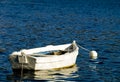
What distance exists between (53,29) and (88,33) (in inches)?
252

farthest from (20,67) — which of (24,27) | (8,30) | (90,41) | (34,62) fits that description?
(24,27)

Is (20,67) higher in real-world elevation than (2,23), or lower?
lower

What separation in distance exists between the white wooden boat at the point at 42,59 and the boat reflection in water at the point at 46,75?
0.42 metres

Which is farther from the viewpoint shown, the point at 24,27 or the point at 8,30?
the point at 24,27

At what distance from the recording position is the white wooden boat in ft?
125

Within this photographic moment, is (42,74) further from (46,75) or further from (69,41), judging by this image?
(69,41)

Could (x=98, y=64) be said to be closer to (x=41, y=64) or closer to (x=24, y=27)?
(x=41, y=64)

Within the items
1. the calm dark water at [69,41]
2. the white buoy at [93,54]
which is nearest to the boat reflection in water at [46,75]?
the calm dark water at [69,41]

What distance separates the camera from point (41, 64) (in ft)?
127

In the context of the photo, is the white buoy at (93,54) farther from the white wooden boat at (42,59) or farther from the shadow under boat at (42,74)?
the shadow under boat at (42,74)

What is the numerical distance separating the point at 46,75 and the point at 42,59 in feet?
4.58

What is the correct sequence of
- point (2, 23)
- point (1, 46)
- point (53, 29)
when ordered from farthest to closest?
1. point (2, 23)
2. point (53, 29)
3. point (1, 46)

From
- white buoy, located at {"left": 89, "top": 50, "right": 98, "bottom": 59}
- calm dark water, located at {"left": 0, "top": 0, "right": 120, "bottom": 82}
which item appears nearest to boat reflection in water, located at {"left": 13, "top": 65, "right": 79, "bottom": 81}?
calm dark water, located at {"left": 0, "top": 0, "right": 120, "bottom": 82}

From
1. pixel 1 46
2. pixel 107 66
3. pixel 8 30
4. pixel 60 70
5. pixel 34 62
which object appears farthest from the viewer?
pixel 8 30
